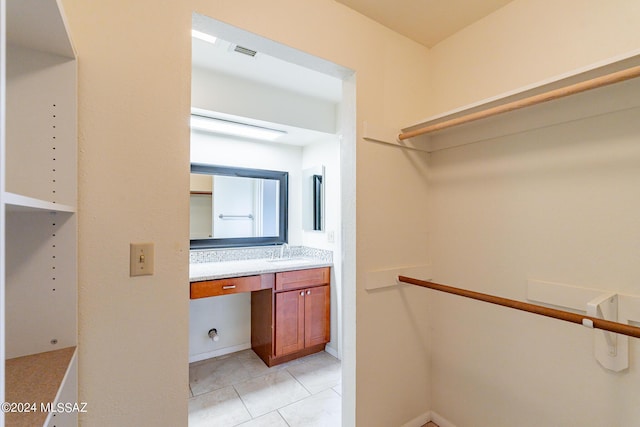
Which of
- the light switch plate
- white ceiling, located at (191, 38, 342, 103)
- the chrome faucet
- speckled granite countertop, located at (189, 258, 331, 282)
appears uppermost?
white ceiling, located at (191, 38, 342, 103)

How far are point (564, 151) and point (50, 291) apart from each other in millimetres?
2026

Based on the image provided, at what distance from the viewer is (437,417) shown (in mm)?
1799

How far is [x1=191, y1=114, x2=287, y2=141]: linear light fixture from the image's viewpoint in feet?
7.60

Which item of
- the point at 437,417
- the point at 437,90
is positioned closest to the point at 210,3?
the point at 437,90

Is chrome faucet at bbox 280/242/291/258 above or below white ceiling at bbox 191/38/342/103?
below

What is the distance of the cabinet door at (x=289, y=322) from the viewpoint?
2.49 meters

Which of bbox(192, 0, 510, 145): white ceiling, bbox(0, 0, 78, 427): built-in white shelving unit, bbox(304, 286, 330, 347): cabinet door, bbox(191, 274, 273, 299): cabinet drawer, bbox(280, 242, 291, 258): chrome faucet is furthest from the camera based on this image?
bbox(280, 242, 291, 258): chrome faucet

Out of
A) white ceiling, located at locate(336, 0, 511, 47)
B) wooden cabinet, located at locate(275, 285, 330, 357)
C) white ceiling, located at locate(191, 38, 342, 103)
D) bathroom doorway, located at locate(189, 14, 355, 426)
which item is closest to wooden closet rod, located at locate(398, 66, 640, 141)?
bathroom doorway, located at locate(189, 14, 355, 426)

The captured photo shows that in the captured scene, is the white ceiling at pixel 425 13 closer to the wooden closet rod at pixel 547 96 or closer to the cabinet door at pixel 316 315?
the wooden closet rod at pixel 547 96

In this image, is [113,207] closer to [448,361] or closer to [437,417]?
[448,361]

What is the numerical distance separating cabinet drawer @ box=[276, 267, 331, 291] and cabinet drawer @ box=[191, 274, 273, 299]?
10 centimetres

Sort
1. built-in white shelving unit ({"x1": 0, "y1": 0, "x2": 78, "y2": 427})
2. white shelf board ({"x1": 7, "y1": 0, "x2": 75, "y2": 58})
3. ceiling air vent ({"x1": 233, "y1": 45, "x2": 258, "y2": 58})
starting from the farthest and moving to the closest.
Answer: ceiling air vent ({"x1": 233, "y1": 45, "x2": 258, "y2": 58})
built-in white shelving unit ({"x1": 0, "y1": 0, "x2": 78, "y2": 427})
white shelf board ({"x1": 7, "y1": 0, "x2": 75, "y2": 58})

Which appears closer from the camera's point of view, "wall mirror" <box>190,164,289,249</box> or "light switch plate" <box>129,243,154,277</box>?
"light switch plate" <box>129,243,154,277</box>

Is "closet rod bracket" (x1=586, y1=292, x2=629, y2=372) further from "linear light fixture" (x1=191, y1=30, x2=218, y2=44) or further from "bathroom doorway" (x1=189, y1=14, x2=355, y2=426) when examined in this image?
"linear light fixture" (x1=191, y1=30, x2=218, y2=44)
